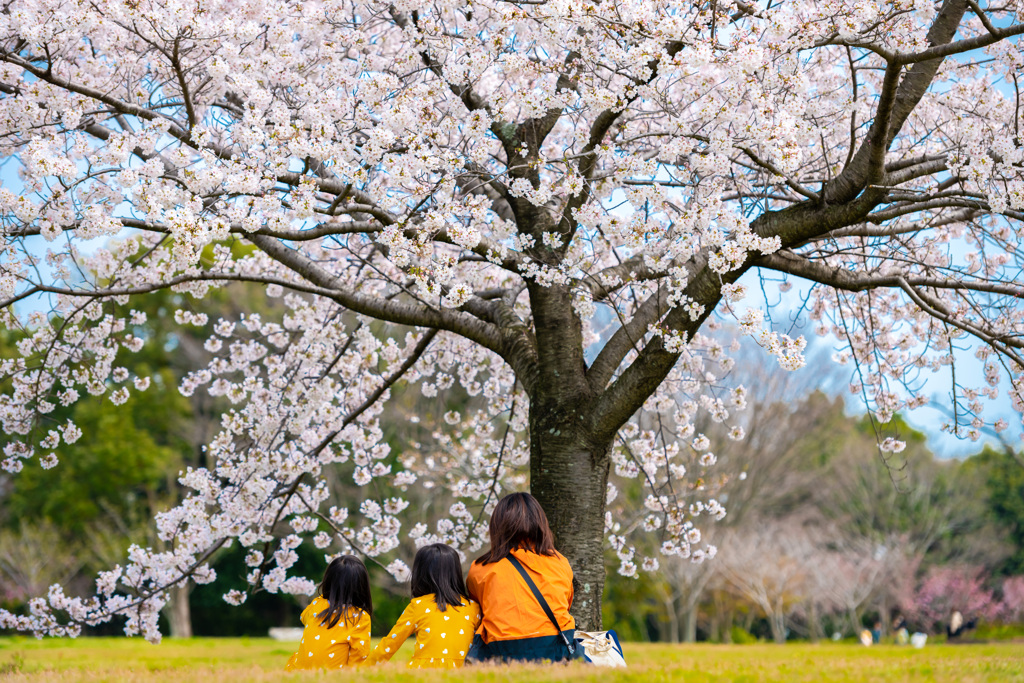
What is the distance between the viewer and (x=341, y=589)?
3.95 metres

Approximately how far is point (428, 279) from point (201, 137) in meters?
1.52

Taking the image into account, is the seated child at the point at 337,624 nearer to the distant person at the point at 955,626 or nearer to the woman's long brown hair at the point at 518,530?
the woman's long brown hair at the point at 518,530

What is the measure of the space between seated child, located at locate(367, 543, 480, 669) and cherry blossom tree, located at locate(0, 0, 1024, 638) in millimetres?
1105

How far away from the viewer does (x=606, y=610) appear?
72.5 feet

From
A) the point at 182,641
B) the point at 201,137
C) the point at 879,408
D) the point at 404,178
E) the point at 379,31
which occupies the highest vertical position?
the point at 379,31

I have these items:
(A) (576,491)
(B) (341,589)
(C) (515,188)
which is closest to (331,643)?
(B) (341,589)

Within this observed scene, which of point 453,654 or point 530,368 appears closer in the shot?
point 453,654

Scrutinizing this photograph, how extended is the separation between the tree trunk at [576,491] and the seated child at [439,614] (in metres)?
1.04

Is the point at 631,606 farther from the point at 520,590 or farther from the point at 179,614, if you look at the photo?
the point at 520,590

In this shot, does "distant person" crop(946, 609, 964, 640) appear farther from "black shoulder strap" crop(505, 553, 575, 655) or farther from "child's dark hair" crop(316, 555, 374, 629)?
"child's dark hair" crop(316, 555, 374, 629)

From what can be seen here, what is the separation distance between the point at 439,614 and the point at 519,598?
0.38 m

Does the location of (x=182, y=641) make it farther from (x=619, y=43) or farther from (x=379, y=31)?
(x=619, y=43)

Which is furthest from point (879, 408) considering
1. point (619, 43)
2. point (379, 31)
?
point (379, 31)

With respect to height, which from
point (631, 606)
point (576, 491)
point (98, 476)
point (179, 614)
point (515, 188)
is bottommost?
point (631, 606)
